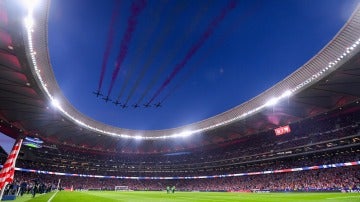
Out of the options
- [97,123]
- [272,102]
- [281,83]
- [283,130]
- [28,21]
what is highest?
[281,83]

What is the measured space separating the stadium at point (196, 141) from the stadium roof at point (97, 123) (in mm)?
152

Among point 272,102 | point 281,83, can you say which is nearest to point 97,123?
point 272,102

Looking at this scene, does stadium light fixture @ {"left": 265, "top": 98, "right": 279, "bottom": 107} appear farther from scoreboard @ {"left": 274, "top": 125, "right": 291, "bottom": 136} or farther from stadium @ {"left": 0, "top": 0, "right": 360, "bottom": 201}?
scoreboard @ {"left": 274, "top": 125, "right": 291, "bottom": 136}

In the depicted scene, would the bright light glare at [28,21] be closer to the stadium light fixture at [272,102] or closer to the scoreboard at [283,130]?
the stadium light fixture at [272,102]

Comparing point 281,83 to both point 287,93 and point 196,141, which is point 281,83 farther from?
point 196,141

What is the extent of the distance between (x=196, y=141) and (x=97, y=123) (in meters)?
31.7

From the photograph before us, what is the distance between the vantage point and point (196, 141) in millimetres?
84062

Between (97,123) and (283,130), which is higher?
(97,123)

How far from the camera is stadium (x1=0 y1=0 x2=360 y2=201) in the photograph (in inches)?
1040

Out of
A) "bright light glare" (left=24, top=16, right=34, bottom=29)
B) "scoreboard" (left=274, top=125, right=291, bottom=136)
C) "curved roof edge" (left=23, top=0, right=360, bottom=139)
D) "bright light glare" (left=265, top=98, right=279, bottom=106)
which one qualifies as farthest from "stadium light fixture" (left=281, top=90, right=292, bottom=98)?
"bright light glare" (left=24, top=16, right=34, bottom=29)

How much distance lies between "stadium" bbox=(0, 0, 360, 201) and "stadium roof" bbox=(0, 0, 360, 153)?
0.50ft

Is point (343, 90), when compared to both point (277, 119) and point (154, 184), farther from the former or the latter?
point (154, 184)

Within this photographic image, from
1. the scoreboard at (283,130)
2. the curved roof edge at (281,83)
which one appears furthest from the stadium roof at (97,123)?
the scoreboard at (283,130)

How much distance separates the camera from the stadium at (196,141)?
2642 centimetres
